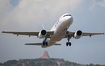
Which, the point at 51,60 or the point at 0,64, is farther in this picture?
the point at 51,60

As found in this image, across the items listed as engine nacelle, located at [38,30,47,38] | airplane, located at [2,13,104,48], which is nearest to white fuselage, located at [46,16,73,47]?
airplane, located at [2,13,104,48]

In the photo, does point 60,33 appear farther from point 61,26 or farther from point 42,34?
point 42,34

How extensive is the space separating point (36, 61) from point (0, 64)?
10.9m

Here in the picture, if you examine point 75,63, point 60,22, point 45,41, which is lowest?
point 75,63

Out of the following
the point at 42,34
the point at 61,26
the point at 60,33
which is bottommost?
the point at 42,34

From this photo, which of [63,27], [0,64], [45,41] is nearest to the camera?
[63,27]

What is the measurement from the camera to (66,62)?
2525 inches

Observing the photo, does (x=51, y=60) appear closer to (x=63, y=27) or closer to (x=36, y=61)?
(x=36, y=61)

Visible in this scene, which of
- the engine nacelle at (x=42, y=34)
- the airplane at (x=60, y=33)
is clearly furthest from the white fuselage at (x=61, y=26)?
the engine nacelle at (x=42, y=34)

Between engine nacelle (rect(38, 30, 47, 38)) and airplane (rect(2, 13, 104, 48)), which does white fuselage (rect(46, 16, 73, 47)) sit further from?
engine nacelle (rect(38, 30, 47, 38))

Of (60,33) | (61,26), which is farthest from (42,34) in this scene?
(61,26)

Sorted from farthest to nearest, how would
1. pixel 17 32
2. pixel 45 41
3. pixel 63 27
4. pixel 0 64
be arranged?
pixel 0 64
pixel 45 41
pixel 17 32
pixel 63 27

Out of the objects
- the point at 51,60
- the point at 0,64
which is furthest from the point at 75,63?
the point at 0,64

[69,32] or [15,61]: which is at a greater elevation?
[69,32]
